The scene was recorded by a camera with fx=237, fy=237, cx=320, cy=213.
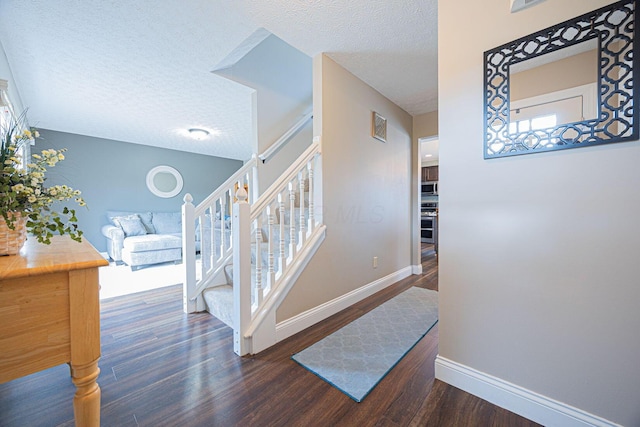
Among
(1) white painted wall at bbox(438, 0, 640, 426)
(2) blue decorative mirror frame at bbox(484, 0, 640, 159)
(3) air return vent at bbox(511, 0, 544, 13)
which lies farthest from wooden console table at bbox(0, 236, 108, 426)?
(3) air return vent at bbox(511, 0, 544, 13)

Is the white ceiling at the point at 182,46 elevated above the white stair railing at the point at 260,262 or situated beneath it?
elevated above

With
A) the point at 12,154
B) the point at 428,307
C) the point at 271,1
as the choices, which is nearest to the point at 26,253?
the point at 12,154

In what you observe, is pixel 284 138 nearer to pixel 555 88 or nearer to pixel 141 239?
pixel 555 88

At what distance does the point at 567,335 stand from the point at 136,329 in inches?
109

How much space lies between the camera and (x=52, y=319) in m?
0.71

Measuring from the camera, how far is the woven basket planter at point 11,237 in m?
0.81

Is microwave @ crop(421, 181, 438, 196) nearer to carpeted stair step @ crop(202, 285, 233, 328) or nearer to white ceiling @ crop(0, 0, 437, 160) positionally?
white ceiling @ crop(0, 0, 437, 160)

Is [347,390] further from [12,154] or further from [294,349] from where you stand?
[12,154]

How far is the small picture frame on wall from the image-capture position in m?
2.70

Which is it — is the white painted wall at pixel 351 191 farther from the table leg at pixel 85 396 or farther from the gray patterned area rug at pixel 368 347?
the table leg at pixel 85 396

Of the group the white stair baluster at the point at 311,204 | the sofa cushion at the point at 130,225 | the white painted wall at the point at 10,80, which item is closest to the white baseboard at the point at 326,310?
the white stair baluster at the point at 311,204

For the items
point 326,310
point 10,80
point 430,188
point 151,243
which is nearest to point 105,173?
point 151,243

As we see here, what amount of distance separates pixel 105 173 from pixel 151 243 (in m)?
2.22

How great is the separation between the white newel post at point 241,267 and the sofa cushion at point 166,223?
4456 millimetres
